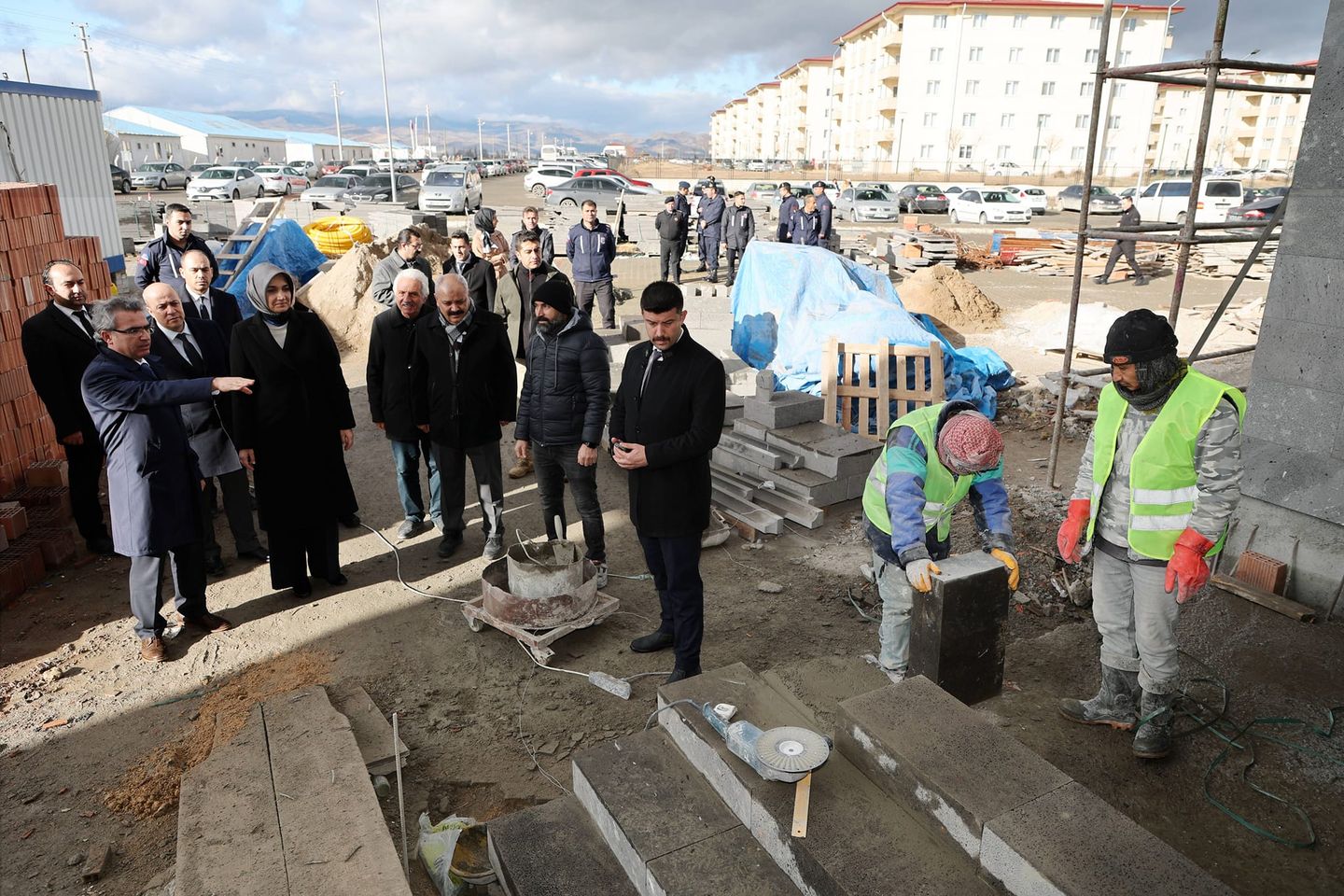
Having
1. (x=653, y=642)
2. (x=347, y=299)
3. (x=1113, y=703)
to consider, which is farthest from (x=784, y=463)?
(x=347, y=299)

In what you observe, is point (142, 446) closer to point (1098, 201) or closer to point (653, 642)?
point (653, 642)

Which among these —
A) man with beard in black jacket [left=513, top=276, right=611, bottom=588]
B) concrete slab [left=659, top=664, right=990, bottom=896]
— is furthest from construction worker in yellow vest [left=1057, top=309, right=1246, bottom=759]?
man with beard in black jacket [left=513, top=276, right=611, bottom=588]

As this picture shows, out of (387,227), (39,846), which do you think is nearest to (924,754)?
(39,846)

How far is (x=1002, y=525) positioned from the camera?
3713 mm

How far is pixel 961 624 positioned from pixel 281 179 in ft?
132

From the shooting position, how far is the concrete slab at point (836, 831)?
7.81ft

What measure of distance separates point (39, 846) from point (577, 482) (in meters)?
3.06

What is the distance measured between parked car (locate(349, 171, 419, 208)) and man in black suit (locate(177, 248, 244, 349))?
2336 centimetres

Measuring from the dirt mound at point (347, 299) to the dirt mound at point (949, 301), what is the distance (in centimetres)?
768

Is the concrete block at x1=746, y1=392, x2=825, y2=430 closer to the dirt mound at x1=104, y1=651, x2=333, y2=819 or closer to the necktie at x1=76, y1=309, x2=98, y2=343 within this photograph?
the dirt mound at x1=104, y1=651, x2=333, y2=819

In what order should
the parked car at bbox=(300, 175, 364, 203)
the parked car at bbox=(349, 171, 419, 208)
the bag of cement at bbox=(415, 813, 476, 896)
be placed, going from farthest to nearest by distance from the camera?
the parked car at bbox=(349, 171, 419, 208) < the parked car at bbox=(300, 175, 364, 203) < the bag of cement at bbox=(415, 813, 476, 896)

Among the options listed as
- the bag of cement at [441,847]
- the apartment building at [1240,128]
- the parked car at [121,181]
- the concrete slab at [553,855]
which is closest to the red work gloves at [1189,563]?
the concrete slab at [553,855]

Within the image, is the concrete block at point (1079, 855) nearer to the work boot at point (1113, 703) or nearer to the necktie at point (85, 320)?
the work boot at point (1113, 703)

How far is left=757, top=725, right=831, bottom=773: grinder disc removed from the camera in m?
2.59
